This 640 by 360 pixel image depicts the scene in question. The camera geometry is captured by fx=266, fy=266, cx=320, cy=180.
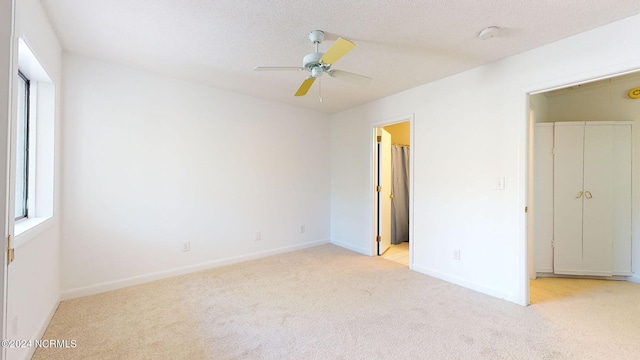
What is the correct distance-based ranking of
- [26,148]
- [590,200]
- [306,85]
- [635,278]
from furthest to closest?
[590,200] → [635,278] → [306,85] → [26,148]

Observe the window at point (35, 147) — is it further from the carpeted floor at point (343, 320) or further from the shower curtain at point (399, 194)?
the shower curtain at point (399, 194)

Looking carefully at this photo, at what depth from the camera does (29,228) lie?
176 centimetres


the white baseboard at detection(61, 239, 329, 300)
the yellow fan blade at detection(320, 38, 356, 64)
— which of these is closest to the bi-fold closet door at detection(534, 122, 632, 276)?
the yellow fan blade at detection(320, 38, 356, 64)

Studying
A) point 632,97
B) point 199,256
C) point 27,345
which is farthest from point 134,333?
point 632,97

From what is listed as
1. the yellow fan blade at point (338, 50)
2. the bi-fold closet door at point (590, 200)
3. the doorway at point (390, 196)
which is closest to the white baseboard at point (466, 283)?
the doorway at point (390, 196)

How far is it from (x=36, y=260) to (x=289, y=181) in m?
2.90

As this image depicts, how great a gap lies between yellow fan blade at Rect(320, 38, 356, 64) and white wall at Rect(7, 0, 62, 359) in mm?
1612

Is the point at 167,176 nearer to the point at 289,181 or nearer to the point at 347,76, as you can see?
the point at 289,181

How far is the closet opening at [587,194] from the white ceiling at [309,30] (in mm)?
1257

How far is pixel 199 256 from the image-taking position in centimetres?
342

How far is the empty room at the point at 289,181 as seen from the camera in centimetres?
191

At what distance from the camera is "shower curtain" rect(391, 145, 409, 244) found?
5.05 metres

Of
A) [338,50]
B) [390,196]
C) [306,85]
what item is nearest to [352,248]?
[390,196]

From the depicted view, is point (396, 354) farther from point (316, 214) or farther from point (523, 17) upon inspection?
point (316, 214)
